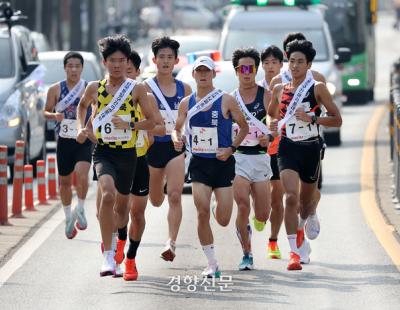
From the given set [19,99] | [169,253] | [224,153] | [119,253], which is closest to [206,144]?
[224,153]

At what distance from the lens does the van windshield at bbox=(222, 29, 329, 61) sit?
2781 centimetres

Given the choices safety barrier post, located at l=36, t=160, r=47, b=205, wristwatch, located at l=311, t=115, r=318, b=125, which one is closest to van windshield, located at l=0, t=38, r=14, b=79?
safety barrier post, located at l=36, t=160, r=47, b=205

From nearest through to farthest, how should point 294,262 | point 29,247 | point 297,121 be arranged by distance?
point 294,262 < point 297,121 < point 29,247

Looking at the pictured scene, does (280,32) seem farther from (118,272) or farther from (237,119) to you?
(118,272)

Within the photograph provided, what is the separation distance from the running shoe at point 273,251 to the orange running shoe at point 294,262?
0.76m

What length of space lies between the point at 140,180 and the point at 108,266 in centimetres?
76

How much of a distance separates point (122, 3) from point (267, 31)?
78.0 meters

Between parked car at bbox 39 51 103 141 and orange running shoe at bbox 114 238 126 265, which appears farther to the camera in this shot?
parked car at bbox 39 51 103 141

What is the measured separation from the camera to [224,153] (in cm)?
1365

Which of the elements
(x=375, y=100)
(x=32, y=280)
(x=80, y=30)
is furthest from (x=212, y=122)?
(x=80, y=30)

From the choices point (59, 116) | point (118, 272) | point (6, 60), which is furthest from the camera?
point (6, 60)

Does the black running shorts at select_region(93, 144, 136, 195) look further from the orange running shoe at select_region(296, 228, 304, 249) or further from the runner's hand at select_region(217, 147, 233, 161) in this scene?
the orange running shoe at select_region(296, 228, 304, 249)

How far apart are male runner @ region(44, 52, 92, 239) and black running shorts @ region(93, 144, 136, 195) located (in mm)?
3344

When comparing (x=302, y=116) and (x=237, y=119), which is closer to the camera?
(x=237, y=119)
